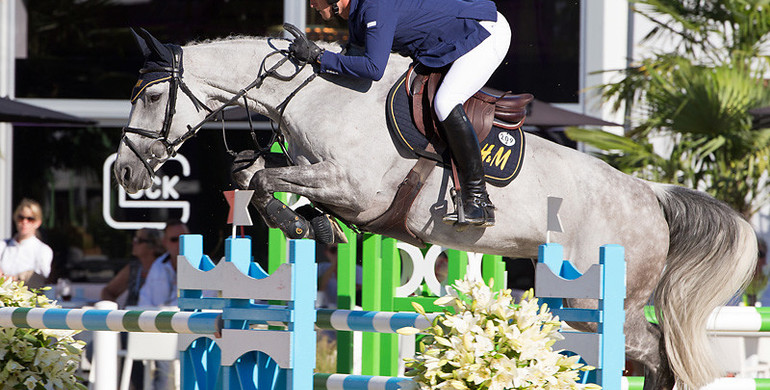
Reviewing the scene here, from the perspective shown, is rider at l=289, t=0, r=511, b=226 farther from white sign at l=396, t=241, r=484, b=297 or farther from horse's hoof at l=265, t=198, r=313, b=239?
white sign at l=396, t=241, r=484, b=297

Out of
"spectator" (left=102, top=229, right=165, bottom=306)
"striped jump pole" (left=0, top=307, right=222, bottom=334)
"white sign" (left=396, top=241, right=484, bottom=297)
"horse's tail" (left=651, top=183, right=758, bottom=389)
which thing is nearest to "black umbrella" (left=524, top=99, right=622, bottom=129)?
"white sign" (left=396, top=241, right=484, bottom=297)

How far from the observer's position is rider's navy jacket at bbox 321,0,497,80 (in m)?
3.05

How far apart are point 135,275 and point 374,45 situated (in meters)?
3.63

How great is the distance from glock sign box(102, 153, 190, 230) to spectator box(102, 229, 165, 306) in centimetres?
117

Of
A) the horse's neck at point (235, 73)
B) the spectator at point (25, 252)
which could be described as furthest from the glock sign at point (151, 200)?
the horse's neck at point (235, 73)

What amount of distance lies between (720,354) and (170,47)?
231 cm

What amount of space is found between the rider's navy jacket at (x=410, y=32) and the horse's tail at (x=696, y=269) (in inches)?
41.3

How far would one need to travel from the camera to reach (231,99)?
331cm

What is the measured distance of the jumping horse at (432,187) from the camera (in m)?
3.16

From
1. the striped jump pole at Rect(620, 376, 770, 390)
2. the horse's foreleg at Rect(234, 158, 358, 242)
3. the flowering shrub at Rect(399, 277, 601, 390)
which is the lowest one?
the striped jump pole at Rect(620, 376, 770, 390)

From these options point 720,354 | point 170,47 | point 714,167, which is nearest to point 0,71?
point 170,47

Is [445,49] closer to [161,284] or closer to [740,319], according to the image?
[740,319]

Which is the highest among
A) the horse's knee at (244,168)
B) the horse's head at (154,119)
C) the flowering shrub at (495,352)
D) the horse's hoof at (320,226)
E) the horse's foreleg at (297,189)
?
the horse's head at (154,119)

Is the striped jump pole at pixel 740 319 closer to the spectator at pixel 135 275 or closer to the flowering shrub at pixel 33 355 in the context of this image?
the flowering shrub at pixel 33 355
